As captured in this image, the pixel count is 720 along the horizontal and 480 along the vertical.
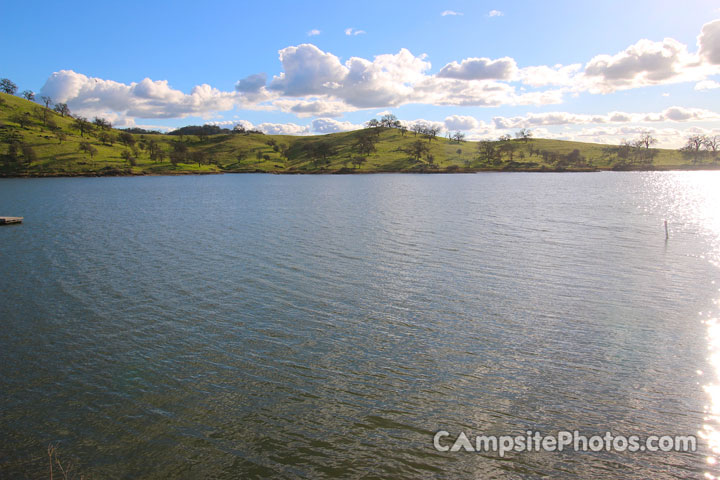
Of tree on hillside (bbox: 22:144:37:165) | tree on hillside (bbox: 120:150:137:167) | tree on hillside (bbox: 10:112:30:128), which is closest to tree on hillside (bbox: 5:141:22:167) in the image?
tree on hillside (bbox: 22:144:37:165)

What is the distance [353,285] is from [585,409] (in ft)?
48.8

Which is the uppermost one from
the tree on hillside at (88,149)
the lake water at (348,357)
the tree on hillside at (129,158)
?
the tree on hillside at (88,149)

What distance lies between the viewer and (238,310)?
20891 mm

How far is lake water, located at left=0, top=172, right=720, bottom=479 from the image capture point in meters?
10.8

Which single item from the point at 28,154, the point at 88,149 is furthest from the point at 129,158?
the point at 28,154

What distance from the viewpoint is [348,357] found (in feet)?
52.2

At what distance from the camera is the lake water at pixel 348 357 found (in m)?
10.8

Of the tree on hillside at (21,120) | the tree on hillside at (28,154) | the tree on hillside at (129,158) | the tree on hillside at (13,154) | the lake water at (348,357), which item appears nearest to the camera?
the lake water at (348,357)

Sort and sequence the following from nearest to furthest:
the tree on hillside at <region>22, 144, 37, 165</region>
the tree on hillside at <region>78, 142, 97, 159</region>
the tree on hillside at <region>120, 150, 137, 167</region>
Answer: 1. the tree on hillside at <region>22, 144, 37, 165</region>
2. the tree on hillside at <region>78, 142, 97, 159</region>
3. the tree on hillside at <region>120, 150, 137, 167</region>

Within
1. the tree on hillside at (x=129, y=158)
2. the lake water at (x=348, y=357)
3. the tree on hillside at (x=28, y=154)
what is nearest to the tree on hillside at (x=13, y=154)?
the tree on hillside at (x=28, y=154)

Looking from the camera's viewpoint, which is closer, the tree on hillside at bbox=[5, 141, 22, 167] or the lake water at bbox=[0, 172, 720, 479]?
the lake water at bbox=[0, 172, 720, 479]

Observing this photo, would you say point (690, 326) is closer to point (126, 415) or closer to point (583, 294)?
point (583, 294)

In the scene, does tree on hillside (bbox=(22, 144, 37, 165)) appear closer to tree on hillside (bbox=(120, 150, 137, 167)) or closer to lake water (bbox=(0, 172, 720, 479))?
tree on hillside (bbox=(120, 150, 137, 167))

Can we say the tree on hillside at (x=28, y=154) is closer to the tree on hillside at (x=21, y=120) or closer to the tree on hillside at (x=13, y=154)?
the tree on hillside at (x=13, y=154)
